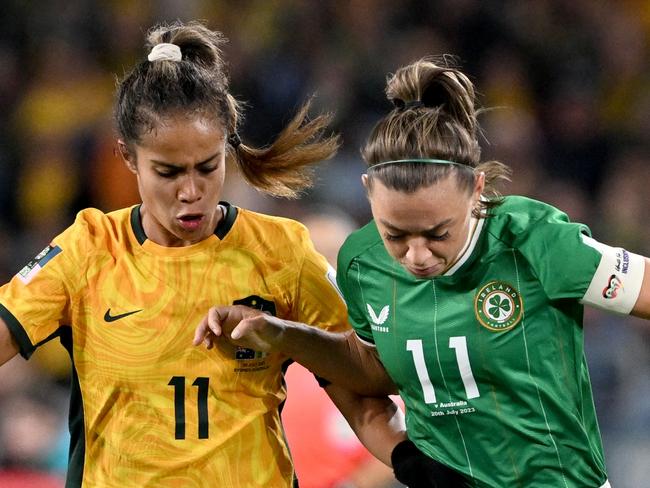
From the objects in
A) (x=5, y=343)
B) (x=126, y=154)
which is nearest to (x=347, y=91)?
(x=126, y=154)

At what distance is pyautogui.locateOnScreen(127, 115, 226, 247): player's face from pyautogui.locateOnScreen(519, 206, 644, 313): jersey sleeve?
29.1 inches

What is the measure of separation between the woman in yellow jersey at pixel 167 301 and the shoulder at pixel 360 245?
0.09m

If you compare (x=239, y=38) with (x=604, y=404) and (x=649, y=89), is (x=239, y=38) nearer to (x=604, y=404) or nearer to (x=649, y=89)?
(x=649, y=89)

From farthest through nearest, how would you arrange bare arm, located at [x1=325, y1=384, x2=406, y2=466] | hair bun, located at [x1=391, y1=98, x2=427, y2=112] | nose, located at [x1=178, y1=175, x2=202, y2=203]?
bare arm, located at [x1=325, y1=384, x2=406, y2=466], hair bun, located at [x1=391, y1=98, x2=427, y2=112], nose, located at [x1=178, y1=175, x2=202, y2=203]

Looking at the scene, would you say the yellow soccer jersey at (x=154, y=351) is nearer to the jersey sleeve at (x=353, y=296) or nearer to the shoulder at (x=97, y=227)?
the shoulder at (x=97, y=227)

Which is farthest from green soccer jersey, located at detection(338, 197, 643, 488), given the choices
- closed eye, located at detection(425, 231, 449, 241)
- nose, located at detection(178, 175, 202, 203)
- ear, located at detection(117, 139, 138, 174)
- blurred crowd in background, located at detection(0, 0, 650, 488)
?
blurred crowd in background, located at detection(0, 0, 650, 488)

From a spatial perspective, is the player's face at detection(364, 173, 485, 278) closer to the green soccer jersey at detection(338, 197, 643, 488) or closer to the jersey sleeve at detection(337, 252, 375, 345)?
the green soccer jersey at detection(338, 197, 643, 488)

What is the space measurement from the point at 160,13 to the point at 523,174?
2.59 metres

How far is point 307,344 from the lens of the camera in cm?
267

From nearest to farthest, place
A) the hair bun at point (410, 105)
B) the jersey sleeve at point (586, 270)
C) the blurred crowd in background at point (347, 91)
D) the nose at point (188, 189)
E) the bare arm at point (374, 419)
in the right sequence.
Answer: the jersey sleeve at point (586, 270), the nose at point (188, 189), the hair bun at point (410, 105), the bare arm at point (374, 419), the blurred crowd in background at point (347, 91)

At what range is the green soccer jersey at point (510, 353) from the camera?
2471 millimetres

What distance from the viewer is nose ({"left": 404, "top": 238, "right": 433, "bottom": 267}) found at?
2430 millimetres

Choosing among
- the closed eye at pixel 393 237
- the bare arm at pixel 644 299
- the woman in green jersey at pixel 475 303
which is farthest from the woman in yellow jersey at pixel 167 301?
the bare arm at pixel 644 299

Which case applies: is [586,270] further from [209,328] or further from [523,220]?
[209,328]
